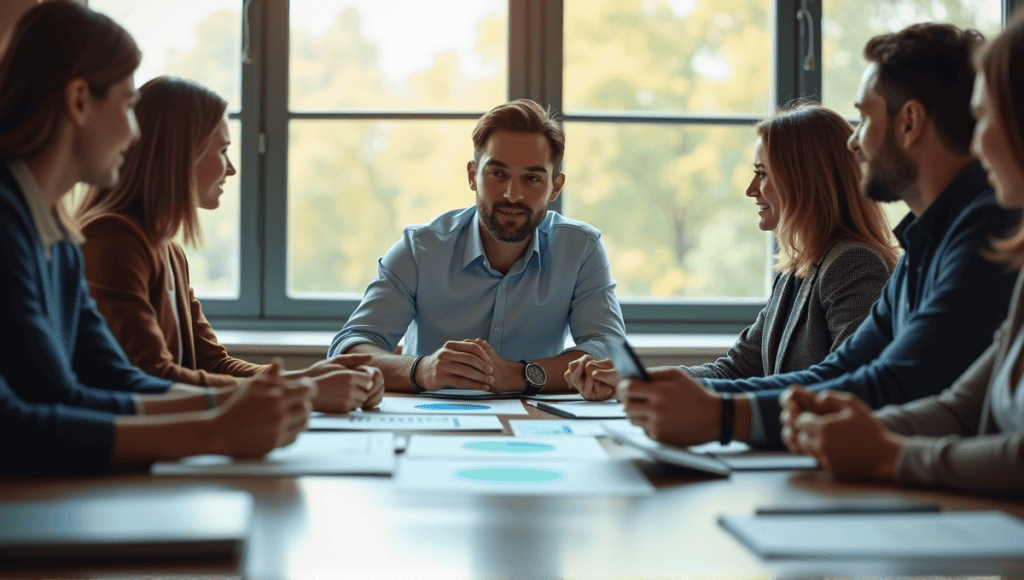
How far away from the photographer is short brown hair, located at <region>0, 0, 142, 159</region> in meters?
1.15

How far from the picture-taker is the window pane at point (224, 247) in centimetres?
314

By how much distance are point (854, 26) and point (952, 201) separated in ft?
7.25

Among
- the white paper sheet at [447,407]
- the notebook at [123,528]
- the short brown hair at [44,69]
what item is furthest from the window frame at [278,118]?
the notebook at [123,528]

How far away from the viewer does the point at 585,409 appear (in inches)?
66.5

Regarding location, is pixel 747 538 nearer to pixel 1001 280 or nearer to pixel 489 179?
pixel 1001 280

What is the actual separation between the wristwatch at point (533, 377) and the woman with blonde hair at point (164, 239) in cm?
42

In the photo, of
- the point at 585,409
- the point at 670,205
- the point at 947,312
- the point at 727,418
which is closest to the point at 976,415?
the point at 947,312

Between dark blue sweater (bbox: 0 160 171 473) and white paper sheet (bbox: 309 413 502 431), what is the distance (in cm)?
36

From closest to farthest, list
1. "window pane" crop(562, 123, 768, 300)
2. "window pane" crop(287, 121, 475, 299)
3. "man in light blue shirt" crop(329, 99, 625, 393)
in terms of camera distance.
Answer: "man in light blue shirt" crop(329, 99, 625, 393)
"window pane" crop(287, 121, 475, 299)
"window pane" crop(562, 123, 768, 300)

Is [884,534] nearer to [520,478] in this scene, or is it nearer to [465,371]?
[520,478]

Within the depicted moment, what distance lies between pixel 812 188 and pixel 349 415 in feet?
3.81

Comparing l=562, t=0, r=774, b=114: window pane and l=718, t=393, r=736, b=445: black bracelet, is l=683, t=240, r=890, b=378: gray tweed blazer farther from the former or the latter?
l=562, t=0, r=774, b=114: window pane

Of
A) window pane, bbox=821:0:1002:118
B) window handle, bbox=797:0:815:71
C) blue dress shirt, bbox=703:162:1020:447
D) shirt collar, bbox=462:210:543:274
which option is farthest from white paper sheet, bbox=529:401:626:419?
window pane, bbox=821:0:1002:118

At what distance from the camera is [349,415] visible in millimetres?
1541
